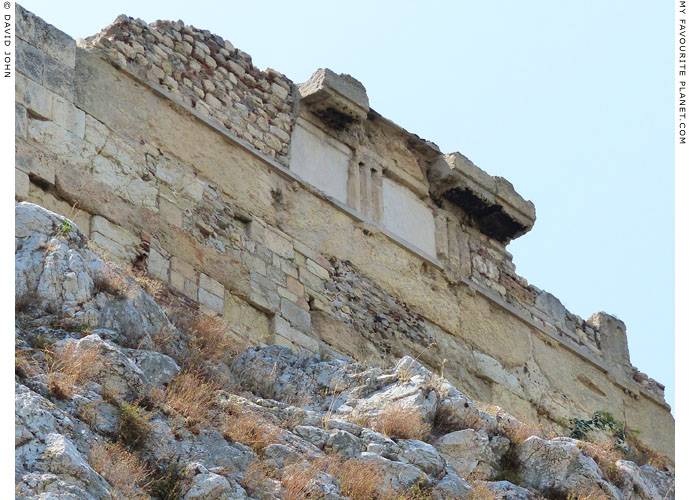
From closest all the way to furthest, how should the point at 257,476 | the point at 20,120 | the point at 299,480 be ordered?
the point at 257,476, the point at 299,480, the point at 20,120

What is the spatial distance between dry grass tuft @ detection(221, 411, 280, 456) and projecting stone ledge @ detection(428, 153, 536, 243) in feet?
25.3

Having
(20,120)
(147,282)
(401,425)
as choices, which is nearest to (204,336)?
(147,282)

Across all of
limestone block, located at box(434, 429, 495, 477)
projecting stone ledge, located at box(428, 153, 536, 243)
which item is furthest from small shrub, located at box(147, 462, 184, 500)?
projecting stone ledge, located at box(428, 153, 536, 243)

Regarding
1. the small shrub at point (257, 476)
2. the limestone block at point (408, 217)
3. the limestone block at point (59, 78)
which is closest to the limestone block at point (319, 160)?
the limestone block at point (408, 217)

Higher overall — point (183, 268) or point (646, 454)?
point (646, 454)

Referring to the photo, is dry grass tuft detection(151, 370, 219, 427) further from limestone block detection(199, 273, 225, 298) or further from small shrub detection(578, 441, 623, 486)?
limestone block detection(199, 273, 225, 298)

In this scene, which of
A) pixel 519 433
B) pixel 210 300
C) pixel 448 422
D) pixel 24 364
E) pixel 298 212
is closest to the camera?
pixel 24 364

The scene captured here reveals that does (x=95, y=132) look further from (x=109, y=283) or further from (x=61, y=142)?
(x=109, y=283)

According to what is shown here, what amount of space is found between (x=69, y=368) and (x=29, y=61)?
4653mm

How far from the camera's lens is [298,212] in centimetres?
1384

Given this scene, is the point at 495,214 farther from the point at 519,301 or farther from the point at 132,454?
the point at 132,454

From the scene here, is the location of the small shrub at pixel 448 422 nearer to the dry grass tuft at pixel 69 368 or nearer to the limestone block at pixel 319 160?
the dry grass tuft at pixel 69 368

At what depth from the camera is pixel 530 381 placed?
51.1ft

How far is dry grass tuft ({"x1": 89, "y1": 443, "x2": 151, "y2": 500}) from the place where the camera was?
23.1 ft
